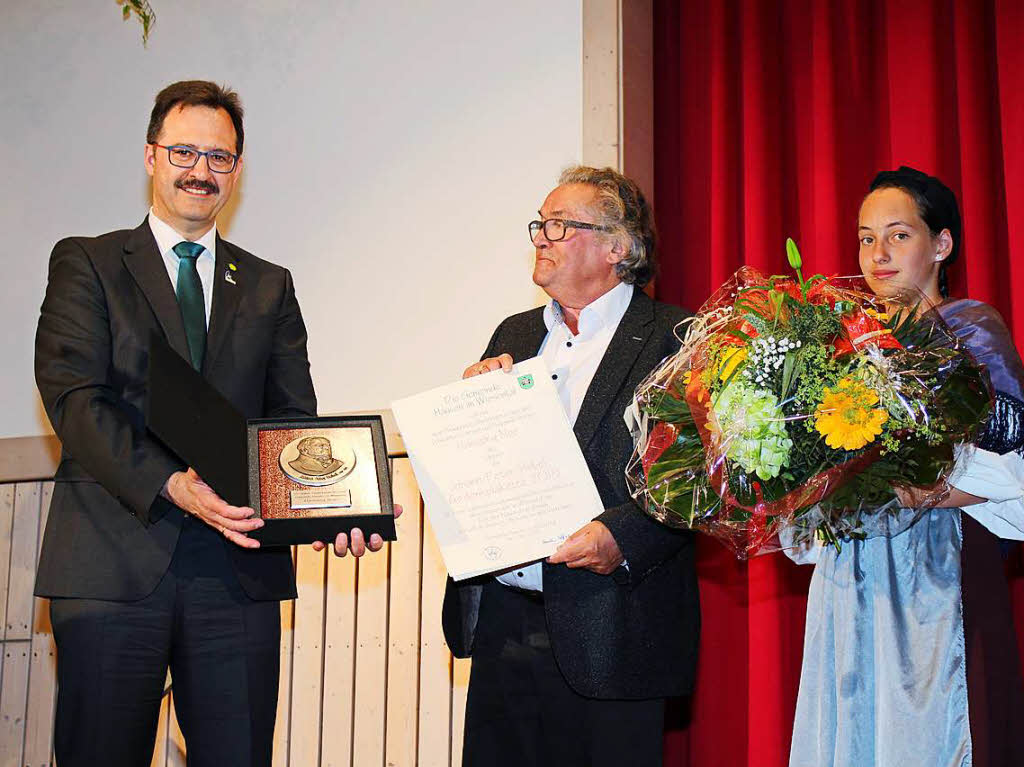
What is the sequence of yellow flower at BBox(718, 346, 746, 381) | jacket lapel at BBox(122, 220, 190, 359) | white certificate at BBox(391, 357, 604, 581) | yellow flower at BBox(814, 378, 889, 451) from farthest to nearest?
jacket lapel at BBox(122, 220, 190, 359) → white certificate at BBox(391, 357, 604, 581) → yellow flower at BBox(718, 346, 746, 381) → yellow flower at BBox(814, 378, 889, 451)

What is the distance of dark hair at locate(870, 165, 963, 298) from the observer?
2.61 metres

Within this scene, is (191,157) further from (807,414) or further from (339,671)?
(339,671)

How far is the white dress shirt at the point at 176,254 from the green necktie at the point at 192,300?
2cm

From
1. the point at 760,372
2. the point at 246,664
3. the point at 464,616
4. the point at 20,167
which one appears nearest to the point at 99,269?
the point at 246,664

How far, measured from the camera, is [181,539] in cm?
240

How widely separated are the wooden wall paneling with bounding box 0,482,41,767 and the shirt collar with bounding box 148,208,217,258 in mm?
1784

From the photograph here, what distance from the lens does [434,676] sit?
358cm

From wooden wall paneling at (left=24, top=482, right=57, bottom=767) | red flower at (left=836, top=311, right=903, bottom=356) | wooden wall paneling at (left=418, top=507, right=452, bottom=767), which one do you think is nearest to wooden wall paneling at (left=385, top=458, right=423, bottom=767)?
wooden wall paneling at (left=418, top=507, right=452, bottom=767)

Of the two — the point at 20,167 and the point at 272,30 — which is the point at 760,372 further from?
the point at 20,167

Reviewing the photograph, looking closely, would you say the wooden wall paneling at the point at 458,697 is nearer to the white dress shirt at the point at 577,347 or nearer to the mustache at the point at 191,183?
the white dress shirt at the point at 577,347

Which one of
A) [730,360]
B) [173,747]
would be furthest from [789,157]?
[173,747]

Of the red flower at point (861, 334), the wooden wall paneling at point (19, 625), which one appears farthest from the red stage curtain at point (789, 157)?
the wooden wall paneling at point (19, 625)

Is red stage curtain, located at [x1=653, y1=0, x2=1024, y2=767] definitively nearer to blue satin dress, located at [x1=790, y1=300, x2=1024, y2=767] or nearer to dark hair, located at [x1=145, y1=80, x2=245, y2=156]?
blue satin dress, located at [x1=790, y1=300, x2=1024, y2=767]

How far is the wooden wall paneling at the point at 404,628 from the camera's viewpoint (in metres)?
3.59
